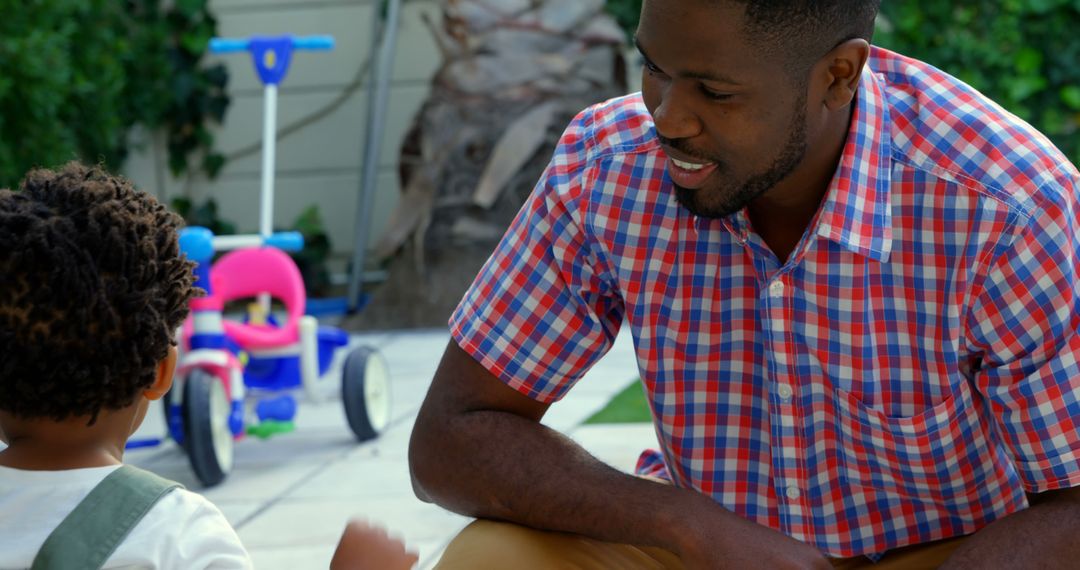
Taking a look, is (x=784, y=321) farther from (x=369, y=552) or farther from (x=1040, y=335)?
(x=369, y=552)

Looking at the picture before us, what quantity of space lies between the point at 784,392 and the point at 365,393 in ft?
6.98

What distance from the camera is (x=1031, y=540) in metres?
1.56

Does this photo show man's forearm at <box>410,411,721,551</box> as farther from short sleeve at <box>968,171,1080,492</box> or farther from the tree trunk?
the tree trunk

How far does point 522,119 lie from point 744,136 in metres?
4.30

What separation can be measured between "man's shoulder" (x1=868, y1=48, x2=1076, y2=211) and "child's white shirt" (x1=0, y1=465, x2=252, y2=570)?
0.90m

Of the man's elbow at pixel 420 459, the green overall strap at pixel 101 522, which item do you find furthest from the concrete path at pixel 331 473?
the green overall strap at pixel 101 522

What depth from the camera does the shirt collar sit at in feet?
5.35

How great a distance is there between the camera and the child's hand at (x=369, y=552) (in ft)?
4.52

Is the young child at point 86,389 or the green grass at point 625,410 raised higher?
the young child at point 86,389

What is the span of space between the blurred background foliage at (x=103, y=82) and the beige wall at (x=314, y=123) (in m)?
0.11

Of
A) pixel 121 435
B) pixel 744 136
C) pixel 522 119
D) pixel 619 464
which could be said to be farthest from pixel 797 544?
pixel 522 119

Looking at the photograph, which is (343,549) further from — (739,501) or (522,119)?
(522,119)

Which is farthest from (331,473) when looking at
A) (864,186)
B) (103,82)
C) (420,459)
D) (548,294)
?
(103,82)

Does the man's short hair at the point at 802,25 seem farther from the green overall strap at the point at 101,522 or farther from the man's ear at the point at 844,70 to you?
the green overall strap at the point at 101,522
